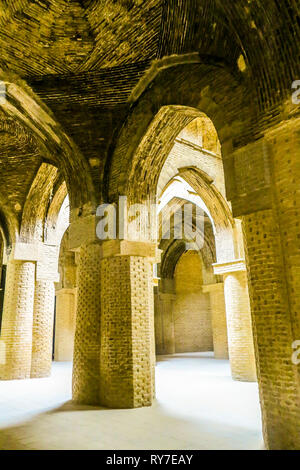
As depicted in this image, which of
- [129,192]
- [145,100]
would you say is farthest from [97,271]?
[145,100]

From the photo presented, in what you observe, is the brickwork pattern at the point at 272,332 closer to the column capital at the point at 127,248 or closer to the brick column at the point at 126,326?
the brick column at the point at 126,326

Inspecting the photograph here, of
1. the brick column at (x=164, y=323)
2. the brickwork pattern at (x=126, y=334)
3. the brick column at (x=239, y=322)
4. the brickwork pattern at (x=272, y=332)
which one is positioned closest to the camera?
the brickwork pattern at (x=272, y=332)

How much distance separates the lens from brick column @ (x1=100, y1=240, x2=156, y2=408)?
6.45 m

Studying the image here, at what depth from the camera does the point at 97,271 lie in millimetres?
7320

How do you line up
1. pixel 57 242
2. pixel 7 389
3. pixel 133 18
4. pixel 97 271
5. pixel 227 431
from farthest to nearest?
pixel 57 242
pixel 7 389
pixel 97 271
pixel 133 18
pixel 227 431

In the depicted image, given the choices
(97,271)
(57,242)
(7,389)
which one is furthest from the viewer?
(57,242)

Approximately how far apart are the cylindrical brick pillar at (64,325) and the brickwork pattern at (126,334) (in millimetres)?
10501

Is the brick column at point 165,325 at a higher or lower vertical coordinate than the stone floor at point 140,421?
higher

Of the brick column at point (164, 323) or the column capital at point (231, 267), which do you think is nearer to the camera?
the column capital at point (231, 267)

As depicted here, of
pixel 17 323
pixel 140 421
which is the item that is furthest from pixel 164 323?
pixel 140 421

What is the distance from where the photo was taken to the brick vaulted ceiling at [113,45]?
4.47m

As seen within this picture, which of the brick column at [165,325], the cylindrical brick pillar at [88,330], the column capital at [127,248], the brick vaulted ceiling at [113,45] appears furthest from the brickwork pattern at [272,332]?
the brick column at [165,325]
